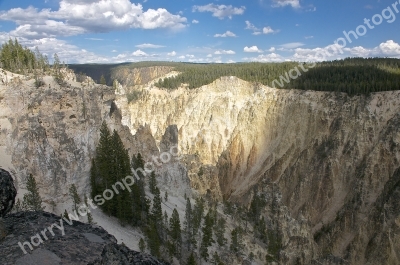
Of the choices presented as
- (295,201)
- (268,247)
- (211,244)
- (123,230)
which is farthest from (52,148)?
(295,201)

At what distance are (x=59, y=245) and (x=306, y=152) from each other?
52.8m

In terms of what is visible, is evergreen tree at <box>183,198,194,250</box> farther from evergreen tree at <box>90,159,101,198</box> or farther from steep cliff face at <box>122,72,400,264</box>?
steep cliff face at <box>122,72,400,264</box>

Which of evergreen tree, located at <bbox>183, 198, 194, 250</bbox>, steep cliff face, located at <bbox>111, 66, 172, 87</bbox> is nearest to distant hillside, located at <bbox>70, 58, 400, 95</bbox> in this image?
evergreen tree, located at <bbox>183, 198, 194, 250</bbox>

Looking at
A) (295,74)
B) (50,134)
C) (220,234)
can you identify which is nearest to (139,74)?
(295,74)

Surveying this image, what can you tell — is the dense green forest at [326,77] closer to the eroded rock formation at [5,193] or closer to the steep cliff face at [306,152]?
the steep cliff face at [306,152]

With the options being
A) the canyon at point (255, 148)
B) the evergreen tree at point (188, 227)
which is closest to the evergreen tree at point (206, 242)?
the evergreen tree at point (188, 227)

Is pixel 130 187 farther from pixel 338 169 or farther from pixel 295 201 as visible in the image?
pixel 338 169

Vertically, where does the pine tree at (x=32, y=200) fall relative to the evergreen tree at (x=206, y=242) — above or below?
above

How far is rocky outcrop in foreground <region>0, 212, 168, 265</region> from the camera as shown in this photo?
7.02 metres

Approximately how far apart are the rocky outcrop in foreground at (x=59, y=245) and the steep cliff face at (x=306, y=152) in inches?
1173

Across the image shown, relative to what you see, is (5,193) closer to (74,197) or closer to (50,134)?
(74,197)

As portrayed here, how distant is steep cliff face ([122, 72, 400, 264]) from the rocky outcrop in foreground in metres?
29.8

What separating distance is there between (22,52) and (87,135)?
24.8m

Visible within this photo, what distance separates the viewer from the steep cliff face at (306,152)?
41.4 meters
